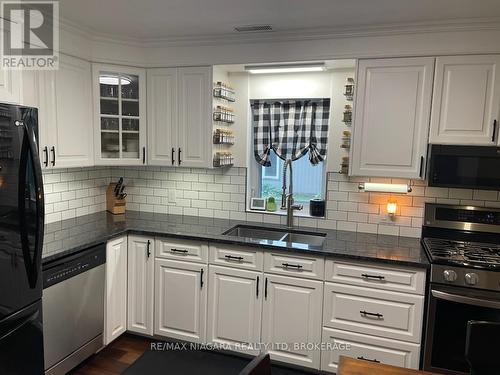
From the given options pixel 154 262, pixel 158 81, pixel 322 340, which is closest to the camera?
pixel 322 340

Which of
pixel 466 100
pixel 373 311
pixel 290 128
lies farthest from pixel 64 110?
pixel 466 100

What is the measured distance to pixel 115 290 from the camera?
2738mm

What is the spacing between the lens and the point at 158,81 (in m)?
3.00

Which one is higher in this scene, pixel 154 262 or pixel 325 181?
pixel 325 181

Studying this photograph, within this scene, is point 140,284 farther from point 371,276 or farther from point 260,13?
point 260,13

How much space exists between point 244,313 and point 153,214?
1.35m

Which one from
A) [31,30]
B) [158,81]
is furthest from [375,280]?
[31,30]

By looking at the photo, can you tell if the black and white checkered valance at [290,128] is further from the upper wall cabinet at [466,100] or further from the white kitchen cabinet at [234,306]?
the white kitchen cabinet at [234,306]

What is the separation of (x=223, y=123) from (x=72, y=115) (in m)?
1.17

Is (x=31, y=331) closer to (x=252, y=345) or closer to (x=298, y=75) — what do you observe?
(x=252, y=345)

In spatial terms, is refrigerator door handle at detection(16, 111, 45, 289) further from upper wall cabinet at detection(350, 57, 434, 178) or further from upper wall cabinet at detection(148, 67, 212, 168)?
upper wall cabinet at detection(350, 57, 434, 178)

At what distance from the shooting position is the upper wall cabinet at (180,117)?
2910mm

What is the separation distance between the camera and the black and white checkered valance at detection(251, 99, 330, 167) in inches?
120

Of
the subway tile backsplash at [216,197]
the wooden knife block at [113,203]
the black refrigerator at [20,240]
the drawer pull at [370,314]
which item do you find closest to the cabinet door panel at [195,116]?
the subway tile backsplash at [216,197]
